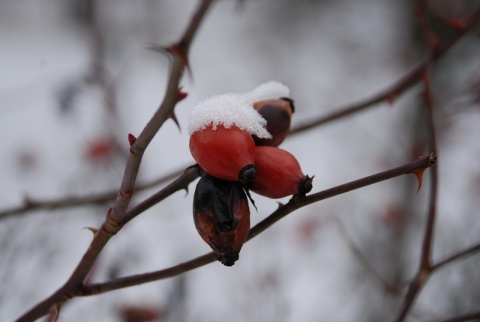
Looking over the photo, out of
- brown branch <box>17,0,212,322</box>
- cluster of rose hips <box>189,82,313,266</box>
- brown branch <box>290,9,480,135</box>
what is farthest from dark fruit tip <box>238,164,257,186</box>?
brown branch <box>290,9,480,135</box>

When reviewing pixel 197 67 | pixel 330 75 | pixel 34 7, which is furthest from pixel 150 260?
pixel 34 7

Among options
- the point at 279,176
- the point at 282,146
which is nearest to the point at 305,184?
the point at 279,176

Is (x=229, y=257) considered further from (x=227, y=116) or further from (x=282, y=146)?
(x=282, y=146)

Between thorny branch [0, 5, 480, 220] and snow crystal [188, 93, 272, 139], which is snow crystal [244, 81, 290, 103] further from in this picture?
thorny branch [0, 5, 480, 220]

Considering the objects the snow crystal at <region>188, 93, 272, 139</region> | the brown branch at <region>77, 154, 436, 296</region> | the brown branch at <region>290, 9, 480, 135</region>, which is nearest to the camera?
the brown branch at <region>77, 154, 436, 296</region>

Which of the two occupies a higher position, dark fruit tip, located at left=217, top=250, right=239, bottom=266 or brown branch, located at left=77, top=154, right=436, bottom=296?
Answer: brown branch, located at left=77, top=154, right=436, bottom=296

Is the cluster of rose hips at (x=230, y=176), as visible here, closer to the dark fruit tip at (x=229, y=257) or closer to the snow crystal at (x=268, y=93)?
the dark fruit tip at (x=229, y=257)

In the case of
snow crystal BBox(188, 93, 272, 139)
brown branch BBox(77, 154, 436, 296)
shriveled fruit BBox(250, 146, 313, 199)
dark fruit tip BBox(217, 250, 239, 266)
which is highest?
snow crystal BBox(188, 93, 272, 139)

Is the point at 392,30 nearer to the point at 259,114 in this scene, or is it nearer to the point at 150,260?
the point at 150,260
